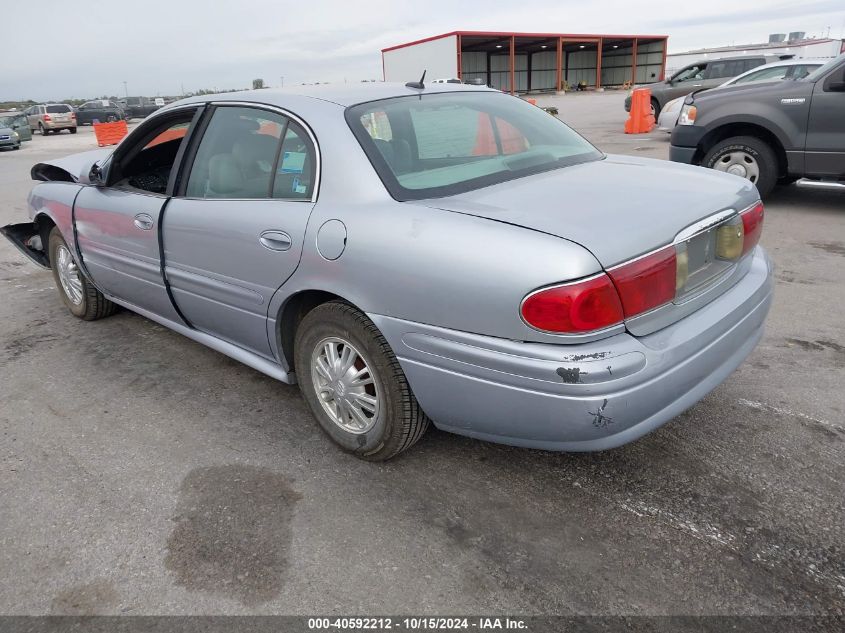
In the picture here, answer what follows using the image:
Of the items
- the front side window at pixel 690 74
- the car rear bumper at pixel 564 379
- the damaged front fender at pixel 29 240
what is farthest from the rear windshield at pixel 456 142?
the front side window at pixel 690 74

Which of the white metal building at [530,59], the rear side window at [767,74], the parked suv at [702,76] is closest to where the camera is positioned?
the rear side window at [767,74]

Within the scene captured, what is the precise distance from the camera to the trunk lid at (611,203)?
7.04 ft

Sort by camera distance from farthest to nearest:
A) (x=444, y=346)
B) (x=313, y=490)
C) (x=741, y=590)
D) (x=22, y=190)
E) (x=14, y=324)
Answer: (x=22, y=190) < (x=14, y=324) < (x=313, y=490) < (x=444, y=346) < (x=741, y=590)

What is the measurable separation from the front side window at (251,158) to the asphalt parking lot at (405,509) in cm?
113

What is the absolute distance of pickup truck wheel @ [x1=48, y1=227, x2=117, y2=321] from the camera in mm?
4639

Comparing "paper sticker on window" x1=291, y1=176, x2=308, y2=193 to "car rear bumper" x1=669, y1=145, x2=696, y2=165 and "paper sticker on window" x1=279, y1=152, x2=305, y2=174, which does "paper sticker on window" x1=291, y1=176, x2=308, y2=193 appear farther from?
"car rear bumper" x1=669, y1=145, x2=696, y2=165

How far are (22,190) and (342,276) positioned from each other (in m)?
12.3

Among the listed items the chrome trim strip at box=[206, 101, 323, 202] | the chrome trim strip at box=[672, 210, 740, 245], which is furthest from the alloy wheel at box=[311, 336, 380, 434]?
the chrome trim strip at box=[672, 210, 740, 245]

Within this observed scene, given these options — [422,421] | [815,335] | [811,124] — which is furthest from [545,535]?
[811,124]

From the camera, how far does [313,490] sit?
8.80 ft

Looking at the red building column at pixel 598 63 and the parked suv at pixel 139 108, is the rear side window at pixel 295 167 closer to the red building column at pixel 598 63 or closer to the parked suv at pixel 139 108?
the parked suv at pixel 139 108

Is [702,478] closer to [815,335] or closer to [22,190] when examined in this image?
[815,335]

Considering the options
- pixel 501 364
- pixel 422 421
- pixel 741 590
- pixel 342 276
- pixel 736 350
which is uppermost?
pixel 342 276

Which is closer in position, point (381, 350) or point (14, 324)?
point (381, 350)
